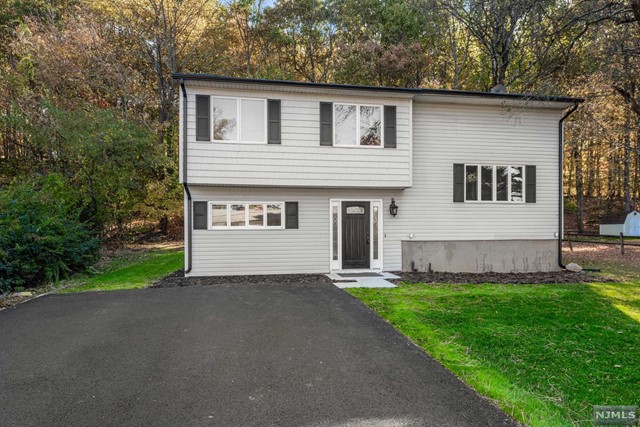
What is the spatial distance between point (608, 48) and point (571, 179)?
2231 centimetres

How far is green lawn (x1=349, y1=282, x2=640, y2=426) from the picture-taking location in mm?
3047

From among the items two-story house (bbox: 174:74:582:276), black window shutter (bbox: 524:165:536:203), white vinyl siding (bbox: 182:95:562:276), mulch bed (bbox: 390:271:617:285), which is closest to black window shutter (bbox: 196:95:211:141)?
two-story house (bbox: 174:74:582:276)

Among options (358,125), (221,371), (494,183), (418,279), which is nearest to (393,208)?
(418,279)

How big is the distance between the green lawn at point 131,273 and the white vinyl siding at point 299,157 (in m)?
2.96

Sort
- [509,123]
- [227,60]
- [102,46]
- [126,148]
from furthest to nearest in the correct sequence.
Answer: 1. [227,60]
2. [102,46]
3. [126,148]
4. [509,123]

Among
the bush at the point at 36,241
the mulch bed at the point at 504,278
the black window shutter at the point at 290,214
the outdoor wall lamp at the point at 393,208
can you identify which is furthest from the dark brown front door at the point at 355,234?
the bush at the point at 36,241

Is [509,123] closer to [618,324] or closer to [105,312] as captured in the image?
[618,324]

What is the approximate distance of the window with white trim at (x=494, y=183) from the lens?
34.9 ft

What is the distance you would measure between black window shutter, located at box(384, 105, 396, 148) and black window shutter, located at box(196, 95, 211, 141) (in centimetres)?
476

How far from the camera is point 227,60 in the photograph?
66.8ft

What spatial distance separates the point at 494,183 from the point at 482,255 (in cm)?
225

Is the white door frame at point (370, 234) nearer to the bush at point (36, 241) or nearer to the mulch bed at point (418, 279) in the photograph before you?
the mulch bed at point (418, 279)

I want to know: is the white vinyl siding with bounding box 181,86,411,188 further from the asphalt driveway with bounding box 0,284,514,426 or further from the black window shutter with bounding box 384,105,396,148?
the asphalt driveway with bounding box 0,284,514,426

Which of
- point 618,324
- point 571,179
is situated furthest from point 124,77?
point 571,179
